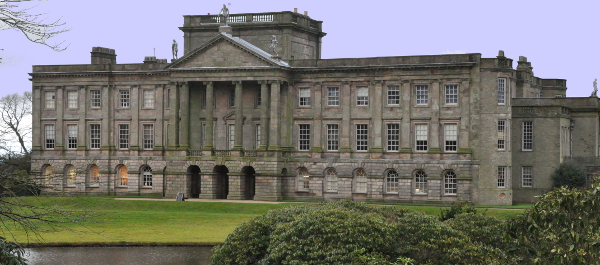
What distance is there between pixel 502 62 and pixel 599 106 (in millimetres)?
10710

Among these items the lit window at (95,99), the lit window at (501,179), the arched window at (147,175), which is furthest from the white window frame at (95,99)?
the lit window at (501,179)

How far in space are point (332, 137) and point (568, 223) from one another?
50123 millimetres

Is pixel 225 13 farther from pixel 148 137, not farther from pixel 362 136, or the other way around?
pixel 362 136

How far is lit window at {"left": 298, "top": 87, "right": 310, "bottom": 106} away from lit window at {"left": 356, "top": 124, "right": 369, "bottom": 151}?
452 cm

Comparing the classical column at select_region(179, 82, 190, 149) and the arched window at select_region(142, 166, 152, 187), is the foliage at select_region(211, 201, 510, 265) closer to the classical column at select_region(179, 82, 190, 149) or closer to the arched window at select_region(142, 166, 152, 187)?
the classical column at select_region(179, 82, 190, 149)

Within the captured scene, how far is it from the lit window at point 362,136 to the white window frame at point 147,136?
1736cm

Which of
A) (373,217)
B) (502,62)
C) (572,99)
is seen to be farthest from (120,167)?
(373,217)

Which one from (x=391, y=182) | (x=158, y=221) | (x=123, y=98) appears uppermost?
(x=123, y=98)

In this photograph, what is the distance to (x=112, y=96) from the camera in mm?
74875

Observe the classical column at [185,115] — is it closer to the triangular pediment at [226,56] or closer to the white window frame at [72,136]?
the triangular pediment at [226,56]

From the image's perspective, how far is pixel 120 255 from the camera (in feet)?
121

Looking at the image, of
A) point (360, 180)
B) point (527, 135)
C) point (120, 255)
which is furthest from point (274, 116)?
point (120, 255)

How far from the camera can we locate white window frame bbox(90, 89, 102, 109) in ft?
246

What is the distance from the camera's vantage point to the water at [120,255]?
115 feet
